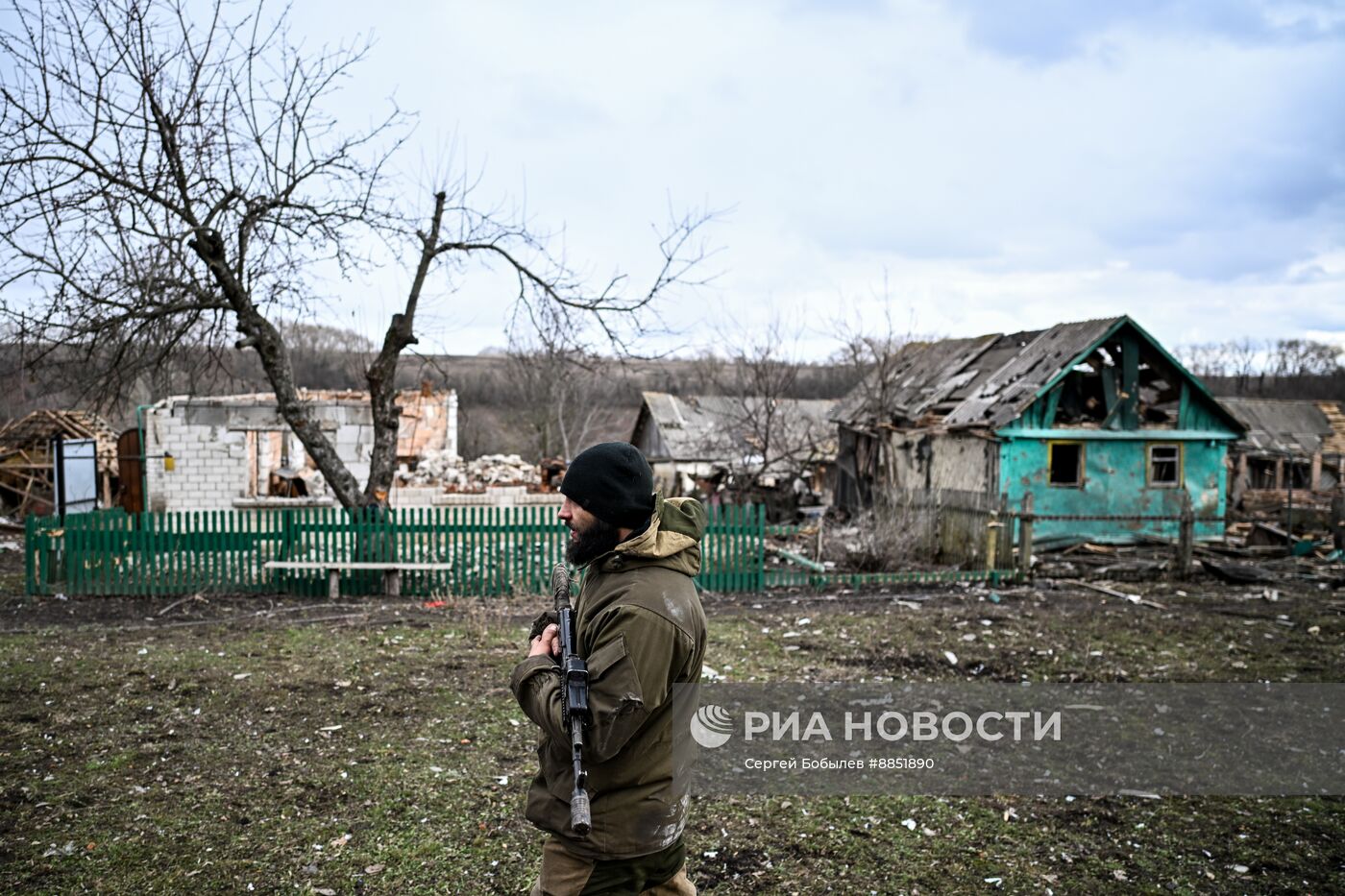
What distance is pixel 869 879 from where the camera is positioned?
162 inches

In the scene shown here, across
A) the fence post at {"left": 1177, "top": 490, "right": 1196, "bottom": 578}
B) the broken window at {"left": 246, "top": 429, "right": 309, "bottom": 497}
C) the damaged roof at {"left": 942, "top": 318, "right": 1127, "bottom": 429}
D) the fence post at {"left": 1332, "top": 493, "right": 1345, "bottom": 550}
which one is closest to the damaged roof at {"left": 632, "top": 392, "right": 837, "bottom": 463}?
the damaged roof at {"left": 942, "top": 318, "right": 1127, "bottom": 429}

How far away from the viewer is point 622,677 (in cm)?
231

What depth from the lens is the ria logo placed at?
6.05m

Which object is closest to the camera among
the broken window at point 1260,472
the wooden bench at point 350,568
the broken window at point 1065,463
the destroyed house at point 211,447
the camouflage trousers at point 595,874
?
the camouflage trousers at point 595,874

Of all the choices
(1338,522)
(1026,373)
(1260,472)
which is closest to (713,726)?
(1338,522)

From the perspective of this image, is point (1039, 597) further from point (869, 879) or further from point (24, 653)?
point (24, 653)

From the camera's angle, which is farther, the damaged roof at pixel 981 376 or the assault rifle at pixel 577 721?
the damaged roof at pixel 981 376

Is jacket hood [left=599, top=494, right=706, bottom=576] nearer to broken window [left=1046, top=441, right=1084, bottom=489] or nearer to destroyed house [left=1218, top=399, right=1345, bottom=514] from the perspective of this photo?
broken window [left=1046, top=441, right=1084, bottom=489]

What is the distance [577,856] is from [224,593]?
10405 mm

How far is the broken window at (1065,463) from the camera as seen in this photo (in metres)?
17.9

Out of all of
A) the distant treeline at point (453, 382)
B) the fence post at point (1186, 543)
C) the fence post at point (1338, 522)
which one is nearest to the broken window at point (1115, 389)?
the fence post at point (1338, 522)

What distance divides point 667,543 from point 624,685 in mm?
439

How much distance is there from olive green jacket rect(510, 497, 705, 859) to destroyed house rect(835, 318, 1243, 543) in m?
15.5

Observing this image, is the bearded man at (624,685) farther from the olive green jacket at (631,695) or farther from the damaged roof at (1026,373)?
the damaged roof at (1026,373)
